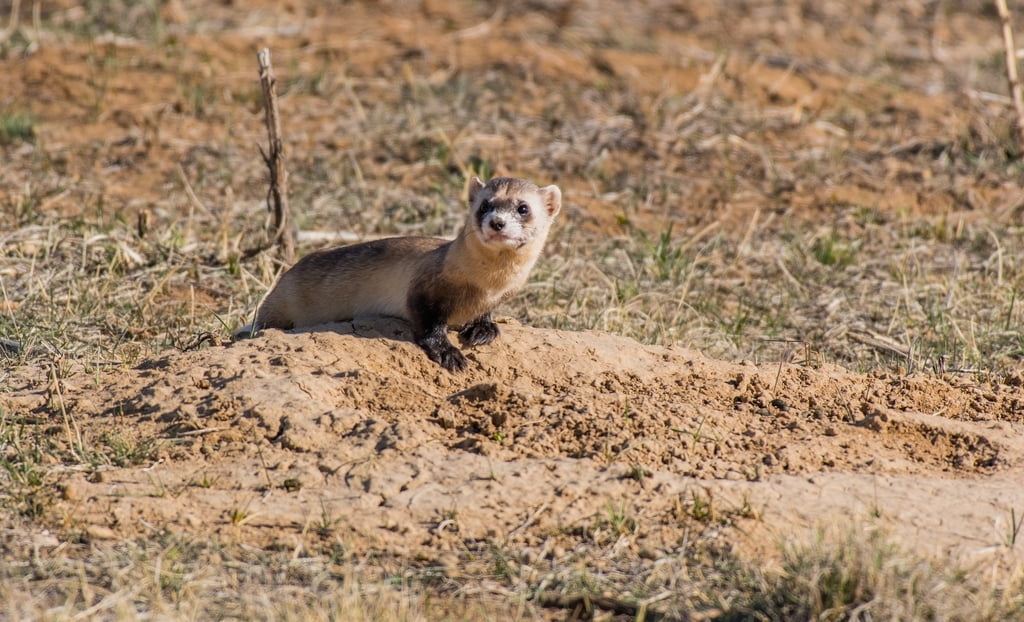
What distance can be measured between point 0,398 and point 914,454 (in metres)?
3.72

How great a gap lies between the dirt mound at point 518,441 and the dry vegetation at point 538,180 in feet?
0.50

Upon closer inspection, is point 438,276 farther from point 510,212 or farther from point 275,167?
point 275,167

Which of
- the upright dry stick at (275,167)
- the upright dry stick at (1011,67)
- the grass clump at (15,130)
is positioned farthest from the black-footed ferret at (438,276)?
the upright dry stick at (1011,67)

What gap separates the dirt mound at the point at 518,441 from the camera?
4.09 meters

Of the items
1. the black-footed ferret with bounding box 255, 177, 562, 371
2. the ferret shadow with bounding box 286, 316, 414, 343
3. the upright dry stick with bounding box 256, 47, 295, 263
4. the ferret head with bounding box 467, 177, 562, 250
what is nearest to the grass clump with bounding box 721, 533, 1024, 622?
the black-footed ferret with bounding box 255, 177, 562, 371

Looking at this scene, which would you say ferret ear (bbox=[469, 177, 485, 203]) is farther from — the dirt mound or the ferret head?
the dirt mound

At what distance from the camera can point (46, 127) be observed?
9.22 metres

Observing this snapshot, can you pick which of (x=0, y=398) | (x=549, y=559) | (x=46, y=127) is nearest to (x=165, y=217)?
(x=46, y=127)

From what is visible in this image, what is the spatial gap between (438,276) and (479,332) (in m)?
0.33

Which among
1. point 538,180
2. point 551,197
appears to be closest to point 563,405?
point 551,197

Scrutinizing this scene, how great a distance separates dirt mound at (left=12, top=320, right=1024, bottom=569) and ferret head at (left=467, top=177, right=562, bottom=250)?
0.47m

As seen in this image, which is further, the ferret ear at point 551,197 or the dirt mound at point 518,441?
the ferret ear at point 551,197

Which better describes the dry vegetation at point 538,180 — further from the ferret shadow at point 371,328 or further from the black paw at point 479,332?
the black paw at point 479,332

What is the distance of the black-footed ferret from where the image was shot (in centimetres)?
545
